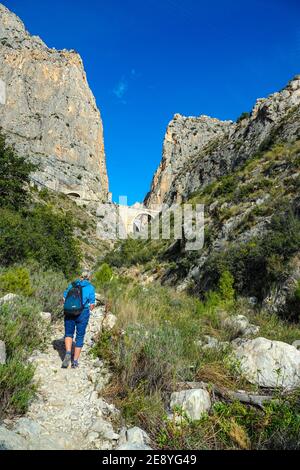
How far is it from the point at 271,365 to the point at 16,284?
14.2ft

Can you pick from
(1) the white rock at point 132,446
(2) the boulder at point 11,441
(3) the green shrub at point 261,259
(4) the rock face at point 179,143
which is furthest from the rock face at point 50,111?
(1) the white rock at point 132,446

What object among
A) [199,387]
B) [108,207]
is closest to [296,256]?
[199,387]

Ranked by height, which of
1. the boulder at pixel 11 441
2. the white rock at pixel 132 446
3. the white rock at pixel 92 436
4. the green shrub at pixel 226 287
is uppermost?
the green shrub at pixel 226 287

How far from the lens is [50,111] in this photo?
2921 inches

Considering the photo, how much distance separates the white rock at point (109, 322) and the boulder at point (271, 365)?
1922mm

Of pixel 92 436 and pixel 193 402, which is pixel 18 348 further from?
pixel 193 402

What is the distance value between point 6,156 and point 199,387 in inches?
681

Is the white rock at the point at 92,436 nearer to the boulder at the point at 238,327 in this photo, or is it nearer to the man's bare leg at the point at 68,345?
the man's bare leg at the point at 68,345

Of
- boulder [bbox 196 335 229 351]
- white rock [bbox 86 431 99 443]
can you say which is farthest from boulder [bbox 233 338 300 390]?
white rock [bbox 86 431 99 443]

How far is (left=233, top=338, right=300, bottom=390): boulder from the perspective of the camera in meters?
3.30

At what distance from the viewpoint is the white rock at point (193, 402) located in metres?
2.90

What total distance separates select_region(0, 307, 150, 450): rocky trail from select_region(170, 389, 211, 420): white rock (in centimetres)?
55

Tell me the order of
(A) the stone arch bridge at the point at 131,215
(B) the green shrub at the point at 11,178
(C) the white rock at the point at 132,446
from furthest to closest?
(A) the stone arch bridge at the point at 131,215 → (B) the green shrub at the point at 11,178 → (C) the white rock at the point at 132,446

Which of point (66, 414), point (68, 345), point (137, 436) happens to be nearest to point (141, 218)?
point (68, 345)
